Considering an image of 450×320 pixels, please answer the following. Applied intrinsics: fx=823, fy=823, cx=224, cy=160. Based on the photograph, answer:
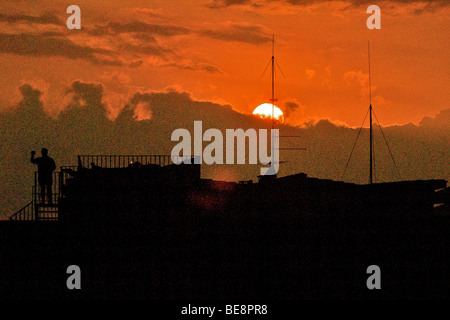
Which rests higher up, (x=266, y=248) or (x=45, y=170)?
(x=45, y=170)

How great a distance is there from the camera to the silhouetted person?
3538cm

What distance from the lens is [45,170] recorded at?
35.6 m

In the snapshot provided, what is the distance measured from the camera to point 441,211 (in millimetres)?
33875

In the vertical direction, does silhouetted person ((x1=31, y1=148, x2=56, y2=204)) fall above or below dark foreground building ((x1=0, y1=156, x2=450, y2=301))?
above

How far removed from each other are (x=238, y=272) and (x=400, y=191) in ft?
24.3

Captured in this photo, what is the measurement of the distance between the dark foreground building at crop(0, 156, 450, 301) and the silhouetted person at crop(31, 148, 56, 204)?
109 inches

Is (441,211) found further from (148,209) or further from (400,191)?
(148,209)

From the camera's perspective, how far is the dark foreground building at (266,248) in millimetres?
33469

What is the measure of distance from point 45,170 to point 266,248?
10.1 m

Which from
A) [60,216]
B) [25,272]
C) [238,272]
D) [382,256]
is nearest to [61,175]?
[60,216]

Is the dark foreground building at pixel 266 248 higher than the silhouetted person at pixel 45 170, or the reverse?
the silhouetted person at pixel 45 170

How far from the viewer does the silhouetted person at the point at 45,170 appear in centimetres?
3538

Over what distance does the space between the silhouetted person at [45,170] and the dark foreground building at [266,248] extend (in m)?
2.76

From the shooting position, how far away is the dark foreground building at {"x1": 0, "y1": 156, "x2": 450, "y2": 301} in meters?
33.5
